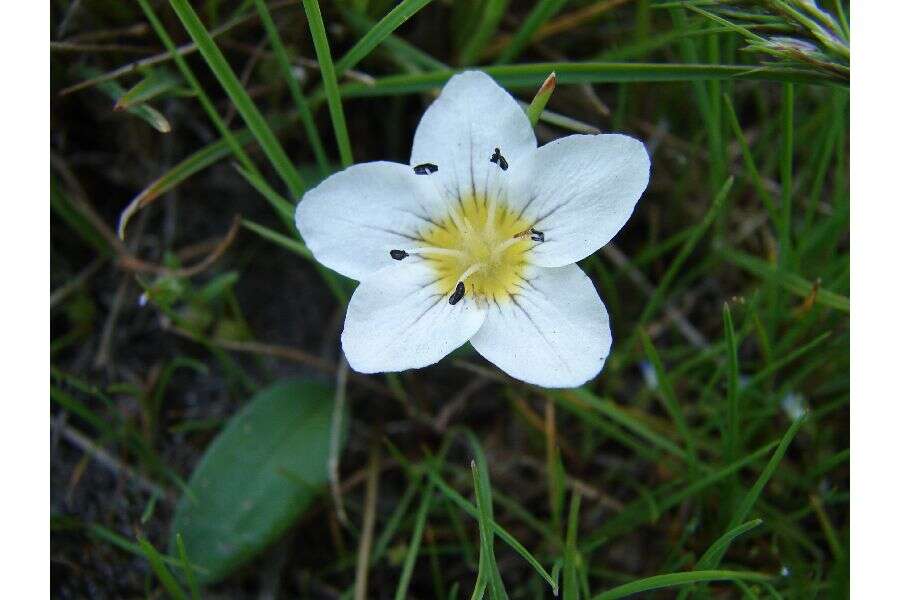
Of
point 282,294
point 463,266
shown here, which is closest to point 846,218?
point 463,266

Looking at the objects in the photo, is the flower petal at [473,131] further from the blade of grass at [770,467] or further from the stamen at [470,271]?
the blade of grass at [770,467]

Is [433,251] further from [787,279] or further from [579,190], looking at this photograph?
[787,279]

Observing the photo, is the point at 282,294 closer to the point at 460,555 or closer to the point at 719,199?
the point at 460,555

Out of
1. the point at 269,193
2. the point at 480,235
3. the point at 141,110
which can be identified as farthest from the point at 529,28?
the point at 141,110

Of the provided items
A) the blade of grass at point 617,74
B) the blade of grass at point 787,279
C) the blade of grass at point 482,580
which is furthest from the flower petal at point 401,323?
the blade of grass at point 787,279

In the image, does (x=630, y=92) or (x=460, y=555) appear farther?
(x=630, y=92)

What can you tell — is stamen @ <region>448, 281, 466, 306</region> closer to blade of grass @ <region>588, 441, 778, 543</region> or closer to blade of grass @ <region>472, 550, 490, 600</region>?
blade of grass @ <region>472, 550, 490, 600</region>
